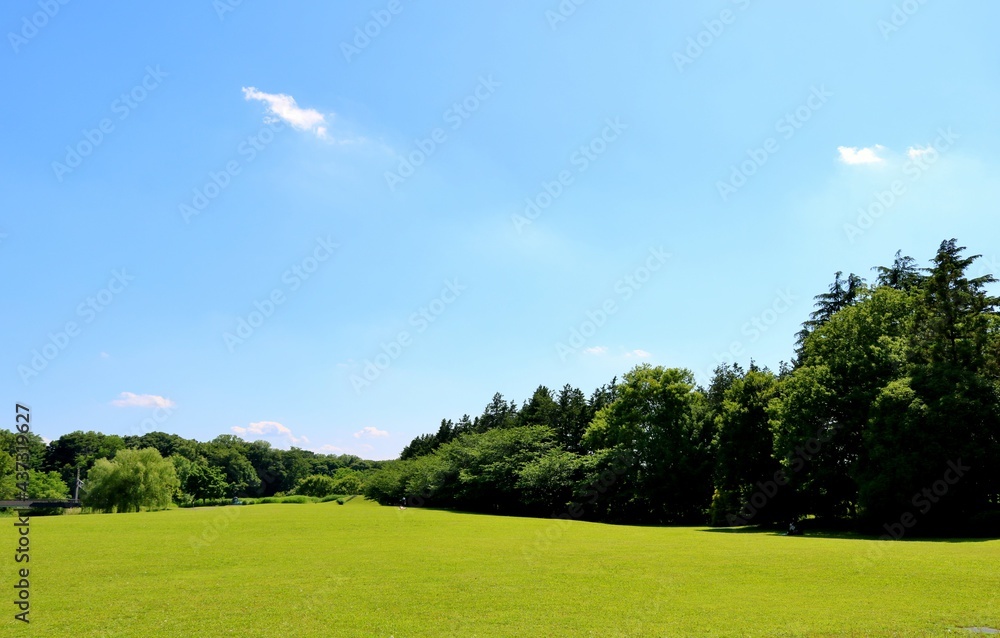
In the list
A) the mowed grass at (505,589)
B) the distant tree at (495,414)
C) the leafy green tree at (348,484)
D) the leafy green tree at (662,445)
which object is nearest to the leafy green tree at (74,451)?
the leafy green tree at (348,484)

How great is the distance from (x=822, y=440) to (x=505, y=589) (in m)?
35.5

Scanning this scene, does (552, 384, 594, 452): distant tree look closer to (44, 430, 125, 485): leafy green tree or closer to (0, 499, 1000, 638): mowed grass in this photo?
(0, 499, 1000, 638): mowed grass

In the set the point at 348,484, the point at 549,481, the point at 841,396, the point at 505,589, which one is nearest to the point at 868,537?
the point at 841,396

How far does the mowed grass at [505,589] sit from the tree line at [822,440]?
948 centimetres

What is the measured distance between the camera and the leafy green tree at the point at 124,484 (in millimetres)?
79188

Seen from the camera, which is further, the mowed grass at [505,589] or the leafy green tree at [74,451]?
the leafy green tree at [74,451]

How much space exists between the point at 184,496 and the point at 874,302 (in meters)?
120

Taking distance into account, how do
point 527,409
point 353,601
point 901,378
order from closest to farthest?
point 353,601
point 901,378
point 527,409

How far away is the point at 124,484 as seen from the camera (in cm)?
7994

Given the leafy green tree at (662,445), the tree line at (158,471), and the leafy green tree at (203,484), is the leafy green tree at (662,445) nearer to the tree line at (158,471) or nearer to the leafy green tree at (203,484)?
the tree line at (158,471)

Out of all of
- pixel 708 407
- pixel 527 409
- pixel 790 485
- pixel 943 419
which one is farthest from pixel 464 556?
pixel 527 409

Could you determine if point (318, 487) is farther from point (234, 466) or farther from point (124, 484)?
point (124, 484)

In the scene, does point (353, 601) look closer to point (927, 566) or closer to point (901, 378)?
point (927, 566)

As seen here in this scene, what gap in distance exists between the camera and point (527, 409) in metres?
107
